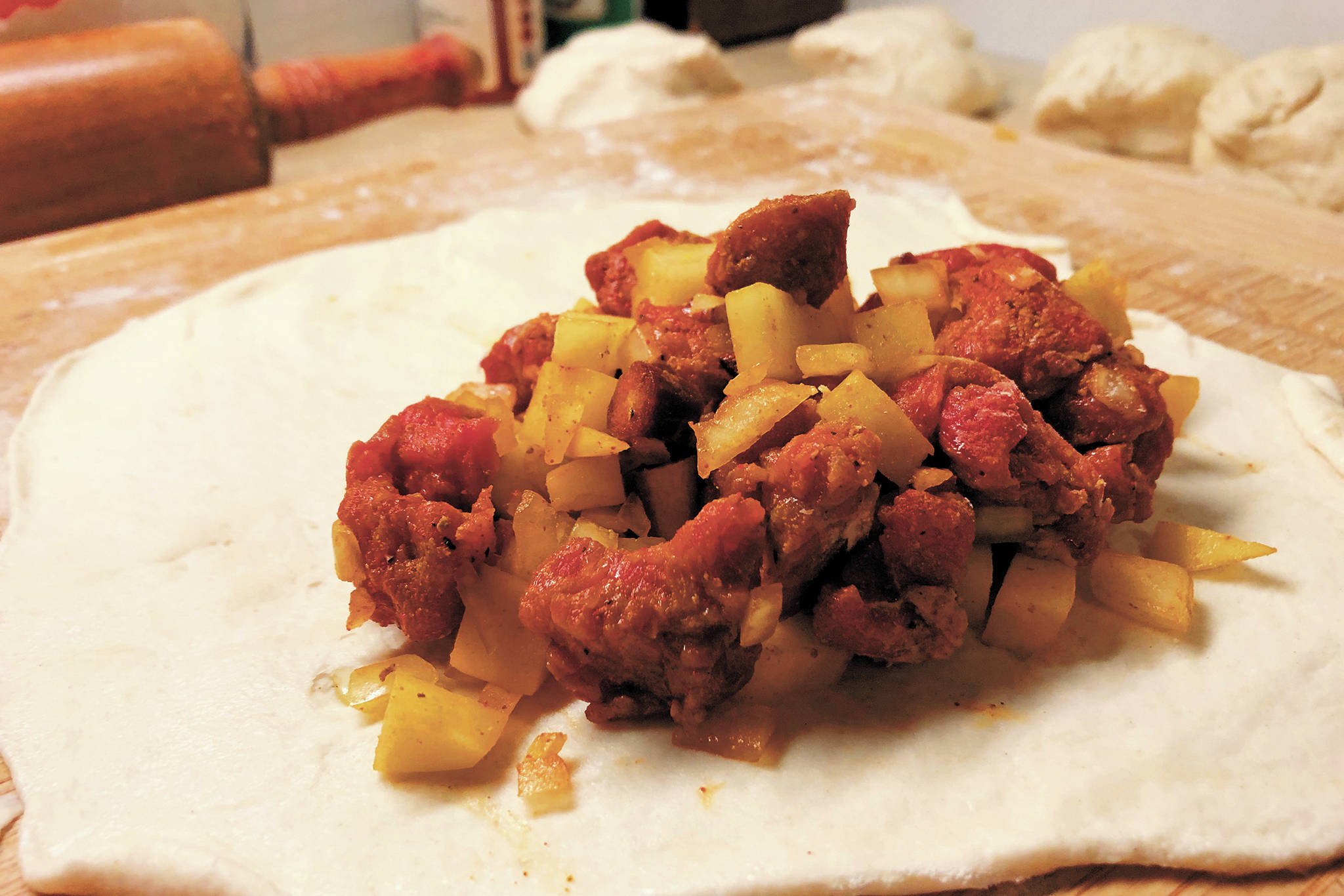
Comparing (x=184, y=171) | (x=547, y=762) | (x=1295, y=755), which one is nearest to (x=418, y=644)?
(x=547, y=762)

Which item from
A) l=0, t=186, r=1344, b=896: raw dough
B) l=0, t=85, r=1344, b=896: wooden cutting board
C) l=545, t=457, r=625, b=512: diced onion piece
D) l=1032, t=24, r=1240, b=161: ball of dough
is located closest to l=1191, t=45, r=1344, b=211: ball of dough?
l=1032, t=24, r=1240, b=161: ball of dough

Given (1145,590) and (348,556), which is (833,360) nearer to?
(1145,590)

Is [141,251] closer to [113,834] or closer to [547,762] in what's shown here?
[113,834]

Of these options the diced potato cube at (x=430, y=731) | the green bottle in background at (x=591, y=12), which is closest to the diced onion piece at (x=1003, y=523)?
the diced potato cube at (x=430, y=731)

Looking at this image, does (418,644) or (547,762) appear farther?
(418,644)

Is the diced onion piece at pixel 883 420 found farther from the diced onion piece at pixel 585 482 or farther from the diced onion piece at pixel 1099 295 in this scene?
the diced onion piece at pixel 1099 295

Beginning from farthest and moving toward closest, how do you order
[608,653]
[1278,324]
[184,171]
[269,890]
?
[184,171] < [1278,324] < [608,653] < [269,890]

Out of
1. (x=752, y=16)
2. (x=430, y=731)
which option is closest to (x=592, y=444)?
(x=430, y=731)
